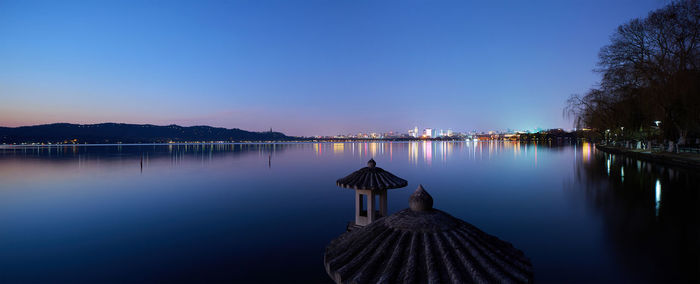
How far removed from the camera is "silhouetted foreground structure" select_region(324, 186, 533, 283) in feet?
7.95

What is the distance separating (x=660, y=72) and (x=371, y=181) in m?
30.1

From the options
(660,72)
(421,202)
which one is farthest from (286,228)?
(660,72)

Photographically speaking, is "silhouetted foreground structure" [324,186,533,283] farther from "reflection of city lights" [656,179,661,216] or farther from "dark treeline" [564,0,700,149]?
"dark treeline" [564,0,700,149]

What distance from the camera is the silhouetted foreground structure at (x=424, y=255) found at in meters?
2.42

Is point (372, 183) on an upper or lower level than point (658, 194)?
upper

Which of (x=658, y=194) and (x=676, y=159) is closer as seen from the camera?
(x=658, y=194)

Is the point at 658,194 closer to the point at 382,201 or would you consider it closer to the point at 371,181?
the point at 382,201

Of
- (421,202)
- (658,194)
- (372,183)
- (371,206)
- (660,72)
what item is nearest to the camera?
(421,202)

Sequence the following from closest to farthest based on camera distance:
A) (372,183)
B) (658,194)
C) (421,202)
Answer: (421,202) → (372,183) → (658,194)

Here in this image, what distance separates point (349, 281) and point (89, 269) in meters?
9.26

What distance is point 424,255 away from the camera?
8.29 feet

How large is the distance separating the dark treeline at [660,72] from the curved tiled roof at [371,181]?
26239mm

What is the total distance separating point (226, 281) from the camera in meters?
7.39

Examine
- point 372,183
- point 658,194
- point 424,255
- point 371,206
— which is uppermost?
point 424,255
